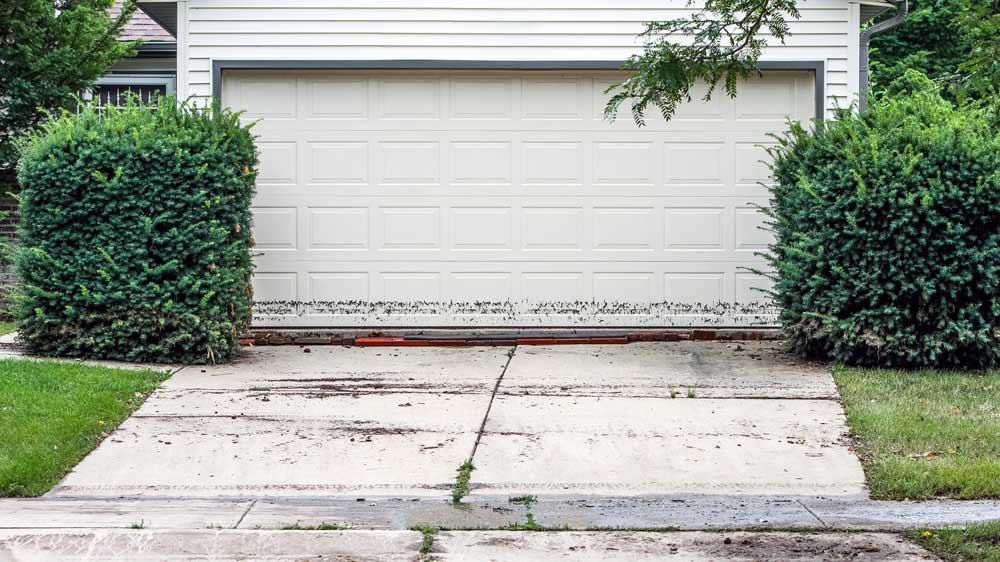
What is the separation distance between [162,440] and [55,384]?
148cm

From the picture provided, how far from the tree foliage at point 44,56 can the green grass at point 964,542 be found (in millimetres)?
11468

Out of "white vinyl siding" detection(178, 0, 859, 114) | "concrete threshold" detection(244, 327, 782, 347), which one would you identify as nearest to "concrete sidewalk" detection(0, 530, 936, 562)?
"concrete threshold" detection(244, 327, 782, 347)

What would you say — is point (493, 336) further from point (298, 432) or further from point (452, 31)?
point (298, 432)

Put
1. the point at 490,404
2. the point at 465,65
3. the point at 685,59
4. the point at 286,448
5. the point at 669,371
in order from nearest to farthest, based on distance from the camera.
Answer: the point at 685,59 → the point at 286,448 → the point at 490,404 → the point at 669,371 → the point at 465,65

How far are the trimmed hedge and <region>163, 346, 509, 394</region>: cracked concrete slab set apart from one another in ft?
1.74

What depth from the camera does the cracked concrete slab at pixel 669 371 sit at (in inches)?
366

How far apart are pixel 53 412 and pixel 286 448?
166 centimetres

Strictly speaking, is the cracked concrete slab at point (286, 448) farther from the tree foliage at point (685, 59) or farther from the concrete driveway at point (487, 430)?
the tree foliage at point (685, 59)

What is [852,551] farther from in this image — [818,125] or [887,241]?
[818,125]

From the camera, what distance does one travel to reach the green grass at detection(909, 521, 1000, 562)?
5.49 m

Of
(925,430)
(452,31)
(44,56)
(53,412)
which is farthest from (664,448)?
(44,56)

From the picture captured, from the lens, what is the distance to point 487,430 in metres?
8.12

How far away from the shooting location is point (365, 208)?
12023 millimetres

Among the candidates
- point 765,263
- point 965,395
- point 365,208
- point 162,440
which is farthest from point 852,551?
point 365,208
